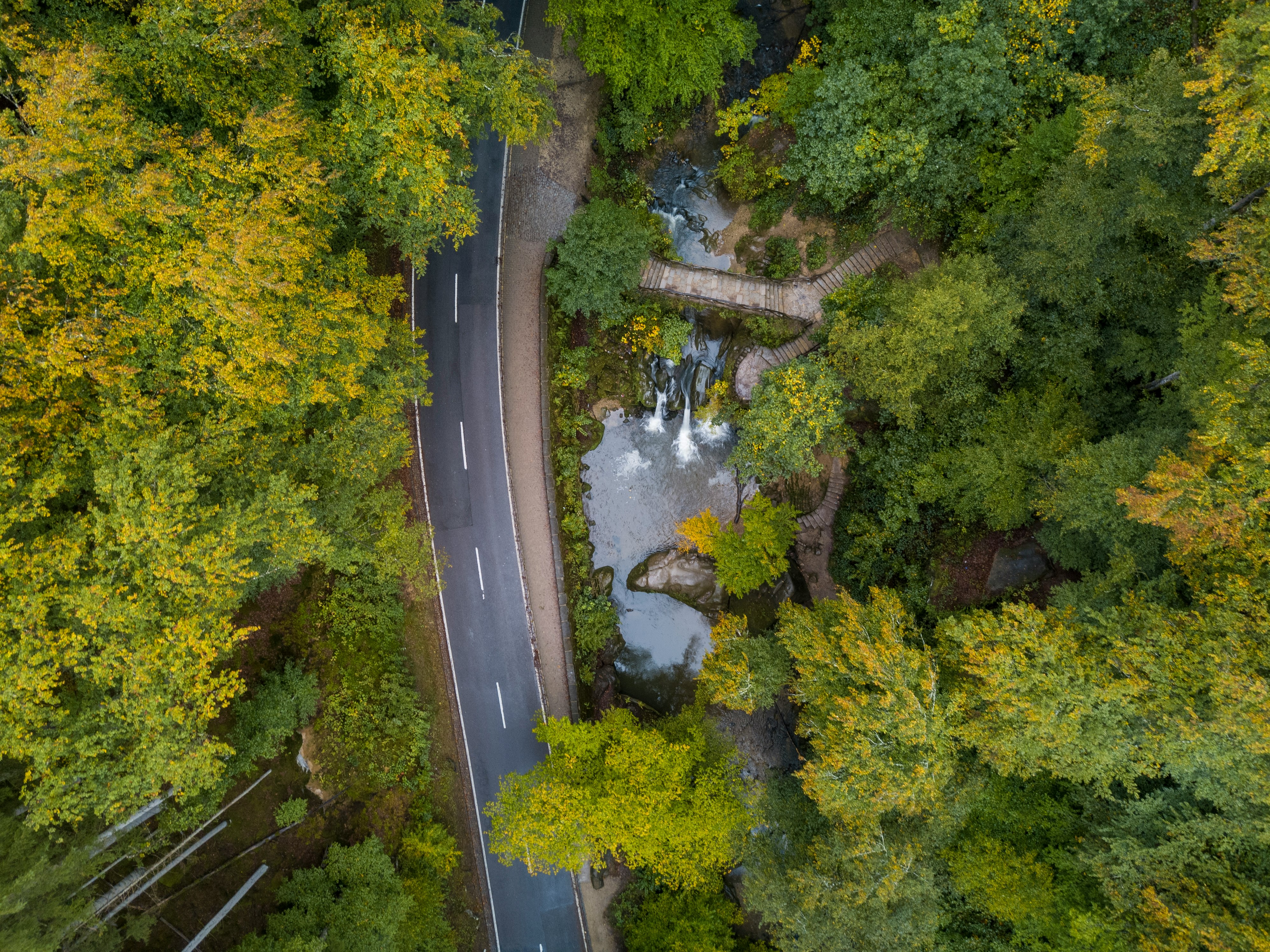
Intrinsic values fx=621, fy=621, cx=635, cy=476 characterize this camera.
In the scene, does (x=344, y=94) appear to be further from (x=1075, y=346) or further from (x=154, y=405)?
(x=1075, y=346)

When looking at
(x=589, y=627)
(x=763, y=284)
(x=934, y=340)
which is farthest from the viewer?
(x=589, y=627)

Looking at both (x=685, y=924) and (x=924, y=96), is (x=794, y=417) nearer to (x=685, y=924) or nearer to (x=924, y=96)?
(x=924, y=96)

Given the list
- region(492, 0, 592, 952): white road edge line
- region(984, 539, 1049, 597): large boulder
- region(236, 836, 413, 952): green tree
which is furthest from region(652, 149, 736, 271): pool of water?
region(236, 836, 413, 952): green tree

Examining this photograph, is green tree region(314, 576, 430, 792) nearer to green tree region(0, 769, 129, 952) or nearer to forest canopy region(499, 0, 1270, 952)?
Result: forest canopy region(499, 0, 1270, 952)

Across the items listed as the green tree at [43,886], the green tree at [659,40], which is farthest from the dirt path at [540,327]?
the green tree at [43,886]

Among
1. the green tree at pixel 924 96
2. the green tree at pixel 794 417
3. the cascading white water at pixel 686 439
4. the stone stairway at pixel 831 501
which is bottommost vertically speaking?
the stone stairway at pixel 831 501

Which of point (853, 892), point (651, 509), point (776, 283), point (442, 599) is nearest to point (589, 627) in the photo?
point (651, 509)

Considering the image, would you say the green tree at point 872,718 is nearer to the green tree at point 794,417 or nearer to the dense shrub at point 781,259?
the green tree at point 794,417
